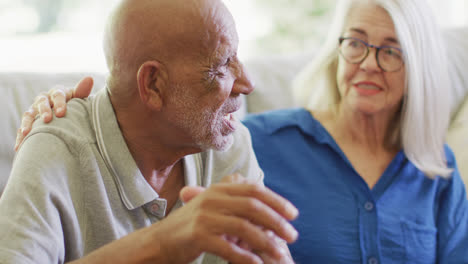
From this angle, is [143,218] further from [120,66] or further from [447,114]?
[447,114]

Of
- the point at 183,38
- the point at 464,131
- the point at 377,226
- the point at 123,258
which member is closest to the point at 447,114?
the point at 464,131

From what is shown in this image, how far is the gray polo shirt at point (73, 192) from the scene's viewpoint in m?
0.86

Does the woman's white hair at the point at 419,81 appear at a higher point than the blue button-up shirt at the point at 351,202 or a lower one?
higher

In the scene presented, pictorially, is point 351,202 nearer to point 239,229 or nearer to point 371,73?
point 371,73

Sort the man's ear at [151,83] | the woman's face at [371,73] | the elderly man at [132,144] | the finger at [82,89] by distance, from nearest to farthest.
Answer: the elderly man at [132,144] < the man's ear at [151,83] < the finger at [82,89] < the woman's face at [371,73]

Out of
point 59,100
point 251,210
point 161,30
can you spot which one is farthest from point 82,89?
point 251,210

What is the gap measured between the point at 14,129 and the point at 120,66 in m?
0.54

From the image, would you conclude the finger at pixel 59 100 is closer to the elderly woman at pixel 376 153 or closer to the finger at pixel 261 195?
the finger at pixel 261 195

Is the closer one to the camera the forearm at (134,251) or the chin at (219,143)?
the forearm at (134,251)

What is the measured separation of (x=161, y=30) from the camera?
3.06 feet

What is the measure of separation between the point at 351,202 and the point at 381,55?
1.54ft

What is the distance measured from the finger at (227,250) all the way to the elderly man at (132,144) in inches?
2.6

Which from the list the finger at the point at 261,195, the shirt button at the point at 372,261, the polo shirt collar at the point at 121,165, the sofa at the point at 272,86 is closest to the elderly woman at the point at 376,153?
the shirt button at the point at 372,261

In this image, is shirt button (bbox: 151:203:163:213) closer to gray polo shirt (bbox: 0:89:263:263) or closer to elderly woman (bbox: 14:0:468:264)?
gray polo shirt (bbox: 0:89:263:263)
